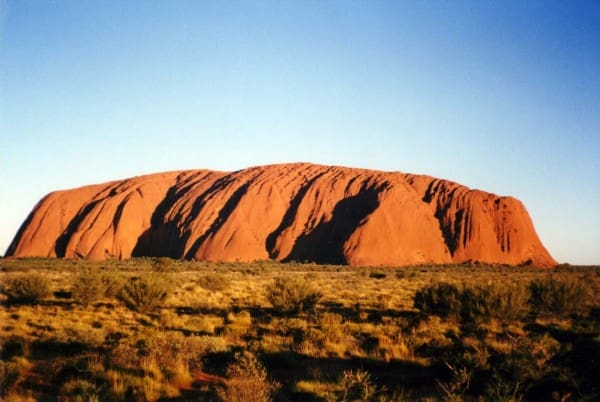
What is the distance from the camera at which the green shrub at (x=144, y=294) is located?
12117mm

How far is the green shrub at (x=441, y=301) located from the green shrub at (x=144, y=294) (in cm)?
742

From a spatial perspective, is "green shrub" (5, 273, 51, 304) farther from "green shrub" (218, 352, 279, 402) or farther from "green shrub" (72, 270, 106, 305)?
"green shrub" (218, 352, 279, 402)

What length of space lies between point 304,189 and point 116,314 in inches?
1802

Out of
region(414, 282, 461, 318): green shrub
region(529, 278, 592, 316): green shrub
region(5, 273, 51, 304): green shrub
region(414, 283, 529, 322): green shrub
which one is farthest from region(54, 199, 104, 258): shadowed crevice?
region(529, 278, 592, 316): green shrub

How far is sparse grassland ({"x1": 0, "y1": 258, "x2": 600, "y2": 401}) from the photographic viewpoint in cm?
550

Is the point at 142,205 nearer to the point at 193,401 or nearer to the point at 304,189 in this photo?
the point at 304,189

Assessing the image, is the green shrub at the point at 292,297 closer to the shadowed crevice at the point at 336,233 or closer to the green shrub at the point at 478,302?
the green shrub at the point at 478,302

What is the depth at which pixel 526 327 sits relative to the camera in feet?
31.6

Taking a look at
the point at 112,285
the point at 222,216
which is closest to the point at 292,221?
the point at 222,216

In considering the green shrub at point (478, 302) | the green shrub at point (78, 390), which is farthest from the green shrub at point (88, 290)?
the green shrub at point (478, 302)

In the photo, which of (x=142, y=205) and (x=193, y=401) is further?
(x=142, y=205)

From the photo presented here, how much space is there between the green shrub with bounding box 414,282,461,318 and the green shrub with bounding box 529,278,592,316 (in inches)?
91.2

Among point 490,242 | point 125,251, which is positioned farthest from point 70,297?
point 490,242

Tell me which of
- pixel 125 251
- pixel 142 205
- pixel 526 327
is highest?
pixel 526 327
